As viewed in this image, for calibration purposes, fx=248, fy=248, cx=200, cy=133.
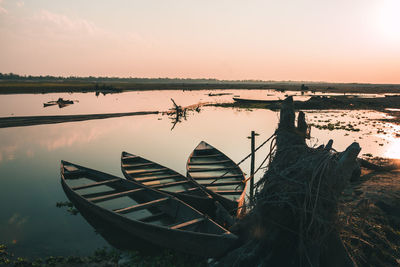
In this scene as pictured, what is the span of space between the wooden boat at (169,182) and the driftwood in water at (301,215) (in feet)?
11.8

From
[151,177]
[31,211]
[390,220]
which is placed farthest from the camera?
[151,177]

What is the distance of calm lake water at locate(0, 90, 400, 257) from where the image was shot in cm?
959

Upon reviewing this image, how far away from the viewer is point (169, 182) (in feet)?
41.6

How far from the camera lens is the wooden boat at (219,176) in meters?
10.2

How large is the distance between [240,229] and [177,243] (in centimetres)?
199

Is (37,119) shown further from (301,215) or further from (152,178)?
(301,215)

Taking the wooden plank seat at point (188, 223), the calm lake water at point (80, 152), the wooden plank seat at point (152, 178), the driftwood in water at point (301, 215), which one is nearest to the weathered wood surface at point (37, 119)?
the calm lake water at point (80, 152)

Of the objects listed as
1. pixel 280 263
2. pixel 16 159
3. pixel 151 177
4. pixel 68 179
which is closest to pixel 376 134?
pixel 151 177

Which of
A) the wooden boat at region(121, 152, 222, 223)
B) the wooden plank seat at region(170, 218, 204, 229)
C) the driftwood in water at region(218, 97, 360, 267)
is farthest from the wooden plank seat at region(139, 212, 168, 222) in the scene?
the driftwood in water at region(218, 97, 360, 267)

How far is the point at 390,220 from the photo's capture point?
887cm

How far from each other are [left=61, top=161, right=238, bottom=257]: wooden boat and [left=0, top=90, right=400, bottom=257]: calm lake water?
3.88 ft

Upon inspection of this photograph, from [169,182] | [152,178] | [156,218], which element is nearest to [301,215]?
[156,218]

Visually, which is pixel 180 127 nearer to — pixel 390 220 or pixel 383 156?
pixel 383 156

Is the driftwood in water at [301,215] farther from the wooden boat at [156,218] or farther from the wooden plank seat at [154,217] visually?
the wooden plank seat at [154,217]
